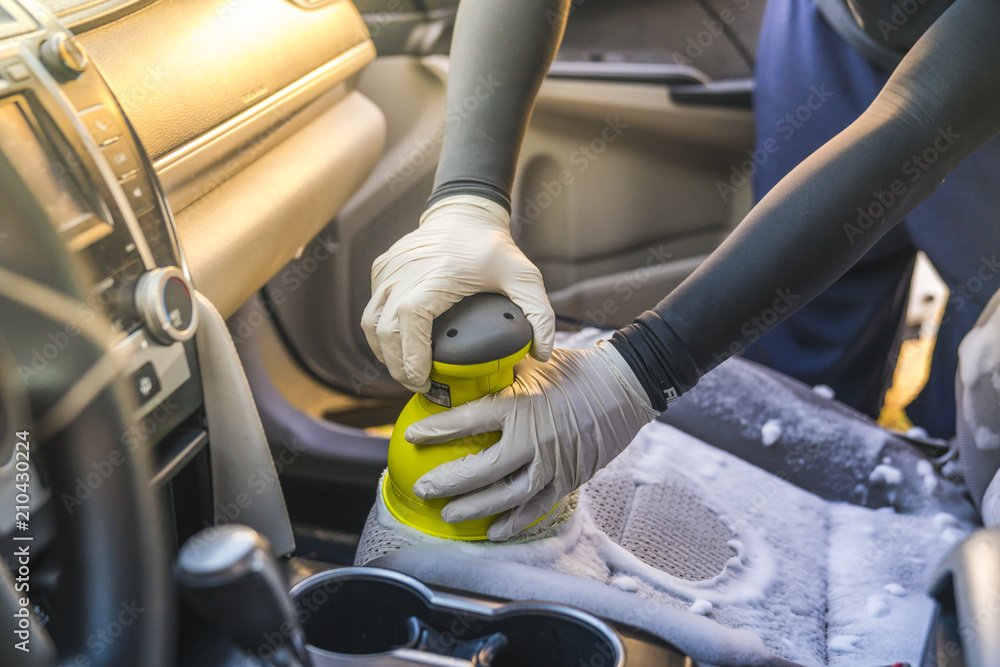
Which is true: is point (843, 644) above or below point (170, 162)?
below

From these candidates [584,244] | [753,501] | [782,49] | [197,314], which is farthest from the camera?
[584,244]

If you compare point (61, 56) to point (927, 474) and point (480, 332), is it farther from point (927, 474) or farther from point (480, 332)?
point (927, 474)

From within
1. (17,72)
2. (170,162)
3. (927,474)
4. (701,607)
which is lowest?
(927,474)

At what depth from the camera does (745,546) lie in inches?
→ 38.1

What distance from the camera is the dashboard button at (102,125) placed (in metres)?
0.64

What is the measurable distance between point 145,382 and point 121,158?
0.68 ft

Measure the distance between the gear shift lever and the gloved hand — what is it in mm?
338

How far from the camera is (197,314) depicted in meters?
0.71

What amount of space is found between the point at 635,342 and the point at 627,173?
3.87 ft

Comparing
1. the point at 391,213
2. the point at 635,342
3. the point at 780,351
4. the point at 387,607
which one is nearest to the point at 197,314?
the point at 387,607

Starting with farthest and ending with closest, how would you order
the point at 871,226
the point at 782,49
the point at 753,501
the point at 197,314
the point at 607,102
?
the point at 607,102, the point at 782,49, the point at 753,501, the point at 871,226, the point at 197,314

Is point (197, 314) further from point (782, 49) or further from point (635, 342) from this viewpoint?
point (782, 49)

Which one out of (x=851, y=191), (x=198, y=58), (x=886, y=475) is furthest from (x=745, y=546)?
(x=198, y=58)

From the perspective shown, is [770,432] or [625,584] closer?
[625,584]
